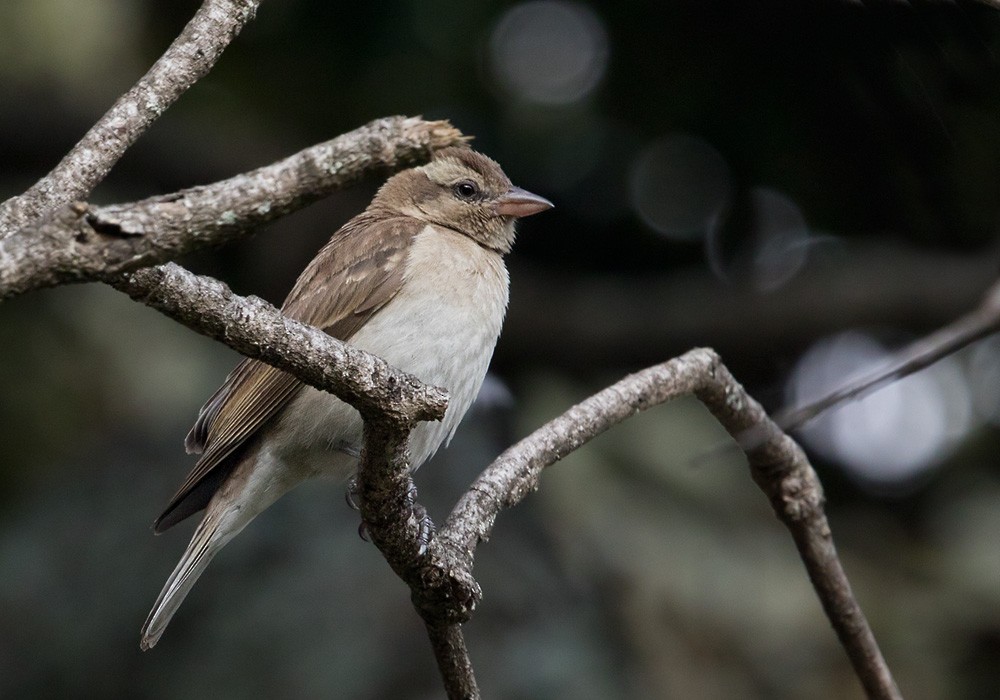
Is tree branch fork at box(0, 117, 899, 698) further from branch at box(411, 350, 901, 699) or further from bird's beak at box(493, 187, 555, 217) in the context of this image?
bird's beak at box(493, 187, 555, 217)

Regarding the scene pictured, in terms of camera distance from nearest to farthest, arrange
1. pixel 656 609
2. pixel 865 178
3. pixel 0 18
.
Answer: pixel 656 609
pixel 0 18
pixel 865 178

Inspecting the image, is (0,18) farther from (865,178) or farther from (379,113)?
(865,178)

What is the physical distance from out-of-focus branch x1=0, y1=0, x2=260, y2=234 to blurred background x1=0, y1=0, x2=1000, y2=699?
2.12 m

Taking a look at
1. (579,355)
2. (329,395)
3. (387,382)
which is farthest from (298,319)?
(579,355)

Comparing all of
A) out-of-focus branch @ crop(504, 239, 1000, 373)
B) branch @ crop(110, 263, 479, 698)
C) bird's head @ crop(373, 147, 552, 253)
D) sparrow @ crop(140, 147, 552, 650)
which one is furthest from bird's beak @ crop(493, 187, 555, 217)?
out-of-focus branch @ crop(504, 239, 1000, 373)

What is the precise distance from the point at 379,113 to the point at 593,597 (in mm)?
3053

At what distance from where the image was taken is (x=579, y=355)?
737cm

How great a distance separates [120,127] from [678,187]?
568 cm

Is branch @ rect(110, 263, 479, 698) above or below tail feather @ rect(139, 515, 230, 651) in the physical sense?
above

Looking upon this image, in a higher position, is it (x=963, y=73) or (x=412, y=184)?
Answer: (x=963, y=73)

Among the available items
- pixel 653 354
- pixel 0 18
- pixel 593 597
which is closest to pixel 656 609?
pixel 593 597

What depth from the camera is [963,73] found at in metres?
3.00

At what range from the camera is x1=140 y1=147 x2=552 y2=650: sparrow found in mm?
3857

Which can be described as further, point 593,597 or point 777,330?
point 777,330
